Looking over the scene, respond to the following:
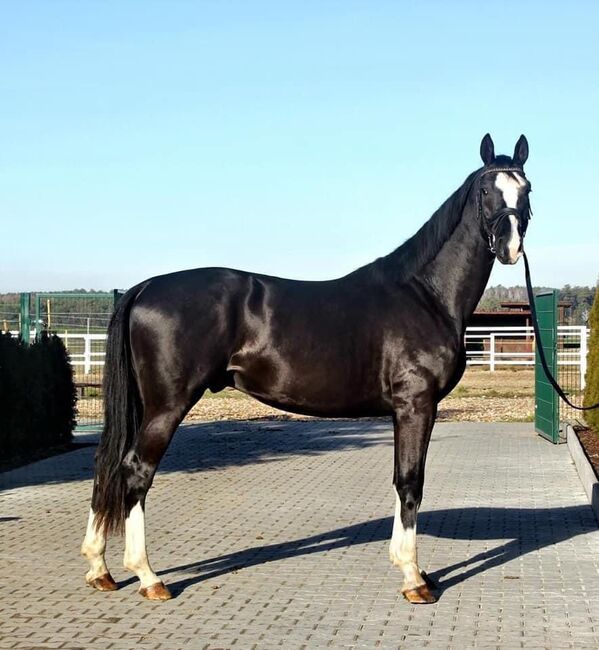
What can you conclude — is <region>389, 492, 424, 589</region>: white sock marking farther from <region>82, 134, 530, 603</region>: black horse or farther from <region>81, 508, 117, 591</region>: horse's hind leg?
<region>81, 508, 117, 591</region>: horse's hind leg

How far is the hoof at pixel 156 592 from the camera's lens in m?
6.14

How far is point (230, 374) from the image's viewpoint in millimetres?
6531

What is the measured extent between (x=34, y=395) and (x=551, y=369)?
7666 mm

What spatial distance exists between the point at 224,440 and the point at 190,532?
7631mm

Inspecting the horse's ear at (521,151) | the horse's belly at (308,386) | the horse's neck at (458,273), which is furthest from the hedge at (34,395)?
the horse's ear at (521,151)

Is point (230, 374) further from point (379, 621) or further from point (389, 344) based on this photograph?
point (379, 621)

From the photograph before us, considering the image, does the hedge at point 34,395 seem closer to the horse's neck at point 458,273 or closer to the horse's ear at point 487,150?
the horse's neck at point 458,273

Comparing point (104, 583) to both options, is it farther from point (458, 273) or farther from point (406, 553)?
point (458, 273)

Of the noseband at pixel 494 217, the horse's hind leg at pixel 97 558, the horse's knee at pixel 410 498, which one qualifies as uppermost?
the noseband at pixel 494 217

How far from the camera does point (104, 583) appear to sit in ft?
20.8

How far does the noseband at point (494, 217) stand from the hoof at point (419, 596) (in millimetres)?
2176

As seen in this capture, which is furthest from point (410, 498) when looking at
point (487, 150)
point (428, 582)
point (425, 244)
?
point (487, 150)

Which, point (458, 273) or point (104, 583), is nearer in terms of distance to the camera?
point (104, 583)

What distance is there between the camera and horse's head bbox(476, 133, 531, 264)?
20.1 ft
